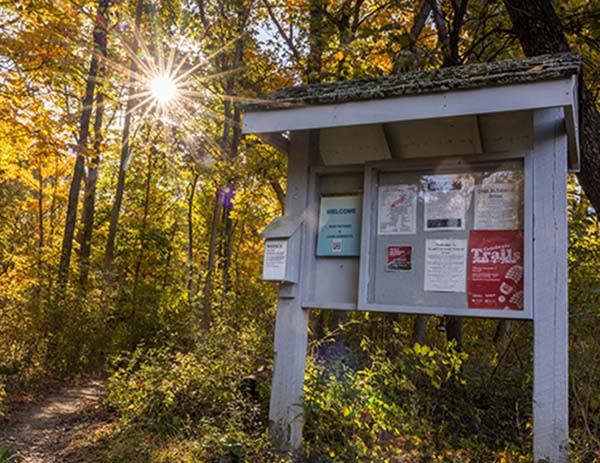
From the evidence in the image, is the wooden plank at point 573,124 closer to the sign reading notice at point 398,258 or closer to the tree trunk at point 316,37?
the sign reading notice at point 398,258

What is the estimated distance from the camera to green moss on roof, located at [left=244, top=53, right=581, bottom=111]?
3.40m

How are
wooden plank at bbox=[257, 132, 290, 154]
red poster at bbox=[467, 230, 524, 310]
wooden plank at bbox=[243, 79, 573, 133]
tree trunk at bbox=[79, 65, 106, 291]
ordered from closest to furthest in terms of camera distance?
wooden plank at bbox=[243, 79, 573, 133] < red poster at bbox=[467, 230, 524, 310] < wooden plank at bbox=[257, 132, 290, 154] < tree trunk at bbox=[79, 65, 106, 291]

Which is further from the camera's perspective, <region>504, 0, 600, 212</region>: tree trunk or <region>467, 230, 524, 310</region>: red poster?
<region>504, 0, 600, 212</region>: tree trunk

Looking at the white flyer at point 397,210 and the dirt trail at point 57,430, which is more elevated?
the white flyer at point 397,210

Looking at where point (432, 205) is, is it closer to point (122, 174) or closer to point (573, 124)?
point (573, 124)

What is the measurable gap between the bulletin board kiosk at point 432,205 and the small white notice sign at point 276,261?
11mm

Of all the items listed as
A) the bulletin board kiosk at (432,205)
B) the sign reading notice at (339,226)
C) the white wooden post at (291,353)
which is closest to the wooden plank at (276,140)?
the bulletin board kiosk at (432,205)

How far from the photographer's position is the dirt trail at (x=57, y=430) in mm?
4748

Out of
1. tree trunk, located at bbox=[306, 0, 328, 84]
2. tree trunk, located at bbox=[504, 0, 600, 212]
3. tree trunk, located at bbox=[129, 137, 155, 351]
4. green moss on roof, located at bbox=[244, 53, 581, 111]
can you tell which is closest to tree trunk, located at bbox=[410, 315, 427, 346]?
tree trunk, located at bbox=[504, 0, 600, 212]

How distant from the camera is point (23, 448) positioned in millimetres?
5047

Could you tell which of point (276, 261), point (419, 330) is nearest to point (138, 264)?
point (419, 330)

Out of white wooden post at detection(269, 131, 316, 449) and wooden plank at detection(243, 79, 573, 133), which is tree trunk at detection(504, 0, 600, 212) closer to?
wooden plank at detection(243, 79, 573, 133)

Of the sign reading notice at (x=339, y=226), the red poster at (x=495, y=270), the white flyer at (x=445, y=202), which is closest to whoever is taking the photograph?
the red poster at (x=495, y=270)

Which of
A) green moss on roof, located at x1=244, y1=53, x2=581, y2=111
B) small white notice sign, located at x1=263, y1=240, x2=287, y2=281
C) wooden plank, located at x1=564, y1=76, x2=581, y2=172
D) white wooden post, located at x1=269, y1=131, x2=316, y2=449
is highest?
green moss on roof, located at x1=244, y1=53, x2=581, y2=111
